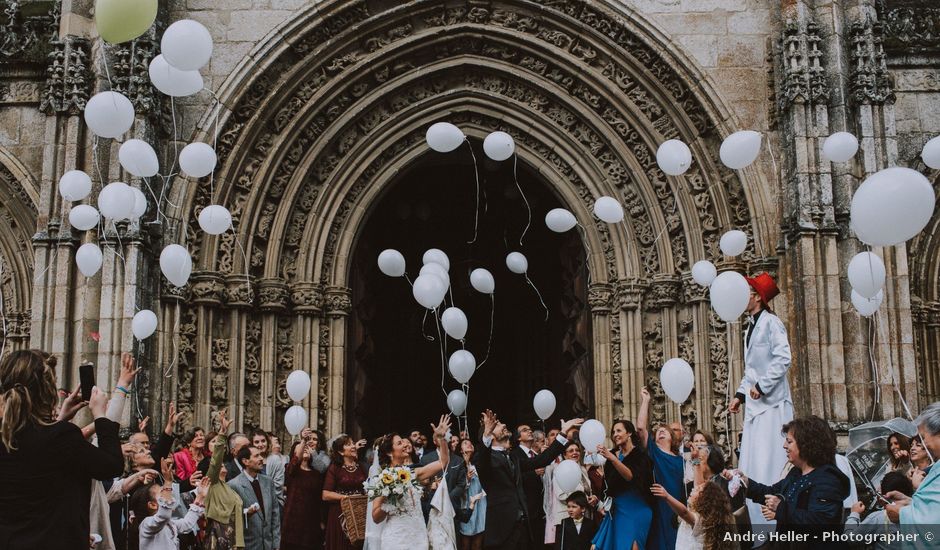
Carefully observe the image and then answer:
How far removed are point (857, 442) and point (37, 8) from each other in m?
12.4

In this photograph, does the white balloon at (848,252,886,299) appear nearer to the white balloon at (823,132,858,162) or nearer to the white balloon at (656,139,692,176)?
the white balloon at (823,132,858,162)

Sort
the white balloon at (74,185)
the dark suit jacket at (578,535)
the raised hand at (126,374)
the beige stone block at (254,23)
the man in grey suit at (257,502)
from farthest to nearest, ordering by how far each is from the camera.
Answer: the beige stone block at (254,23) → the white balloon at (74,185) → the dark suit jacket at (578,535) → the man in grey suit at (257,502) → the raised hand at (126,374)

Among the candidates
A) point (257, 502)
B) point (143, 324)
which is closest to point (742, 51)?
point (143, 324)

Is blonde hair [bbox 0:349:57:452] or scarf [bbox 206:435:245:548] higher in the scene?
blonde hair [bbox 0:349:57:452]

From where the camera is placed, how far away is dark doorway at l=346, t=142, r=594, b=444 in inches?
612

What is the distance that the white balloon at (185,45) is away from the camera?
10.1m

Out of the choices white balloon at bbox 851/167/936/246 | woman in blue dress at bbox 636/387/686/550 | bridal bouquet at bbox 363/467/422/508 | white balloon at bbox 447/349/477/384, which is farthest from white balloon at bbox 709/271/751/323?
white balloon at bbox 447/349/477/384

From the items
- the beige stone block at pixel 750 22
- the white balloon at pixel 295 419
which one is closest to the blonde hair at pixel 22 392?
the white balloon at pixel 295 419

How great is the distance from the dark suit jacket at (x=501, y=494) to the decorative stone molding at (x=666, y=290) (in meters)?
4.37

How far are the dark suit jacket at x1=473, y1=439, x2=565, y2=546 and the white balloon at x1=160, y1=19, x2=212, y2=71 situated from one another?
4715mm

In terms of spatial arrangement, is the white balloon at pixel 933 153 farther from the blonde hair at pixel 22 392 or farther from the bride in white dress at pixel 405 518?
the blonde hair at pixel 22 392

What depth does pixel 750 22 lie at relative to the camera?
1465cm

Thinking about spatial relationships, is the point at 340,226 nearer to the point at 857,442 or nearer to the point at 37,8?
the point at 37,8

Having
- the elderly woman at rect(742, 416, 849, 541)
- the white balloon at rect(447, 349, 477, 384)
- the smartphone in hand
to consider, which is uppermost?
the white balloon at rect(447, 349, 477, 384)
